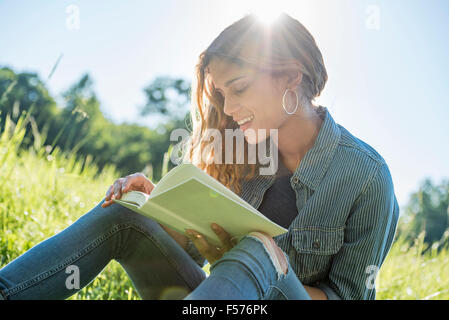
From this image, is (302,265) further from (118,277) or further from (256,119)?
(118,277)

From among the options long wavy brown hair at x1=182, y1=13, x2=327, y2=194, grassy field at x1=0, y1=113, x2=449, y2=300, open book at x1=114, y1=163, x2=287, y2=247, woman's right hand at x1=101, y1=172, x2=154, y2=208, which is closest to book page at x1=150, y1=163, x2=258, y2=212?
open book at x1=114, y1=163, x2=287, y2=247

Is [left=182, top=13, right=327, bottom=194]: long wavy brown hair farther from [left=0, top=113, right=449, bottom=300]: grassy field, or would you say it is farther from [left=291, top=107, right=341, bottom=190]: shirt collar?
[left=0, top=113, right=449, bottom=300]: grassy field

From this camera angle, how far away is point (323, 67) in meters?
1.85

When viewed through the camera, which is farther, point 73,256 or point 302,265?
point 302,265

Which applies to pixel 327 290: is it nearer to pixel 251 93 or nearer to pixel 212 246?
pixel 212 246

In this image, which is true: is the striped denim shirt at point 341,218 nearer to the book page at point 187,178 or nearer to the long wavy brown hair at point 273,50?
the long wavy brown hair at point 273,50

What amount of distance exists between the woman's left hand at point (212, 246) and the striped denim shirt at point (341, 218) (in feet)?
0.95

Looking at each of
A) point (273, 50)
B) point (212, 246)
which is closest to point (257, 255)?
point (212, 246)

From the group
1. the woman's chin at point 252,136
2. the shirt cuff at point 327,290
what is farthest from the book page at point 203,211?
the woman's chin at point 252,136

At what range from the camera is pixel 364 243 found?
1.42 meters

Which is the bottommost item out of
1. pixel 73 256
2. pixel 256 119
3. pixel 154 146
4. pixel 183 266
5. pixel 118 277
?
pixel 154 146

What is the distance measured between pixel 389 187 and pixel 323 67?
2.19 ft
